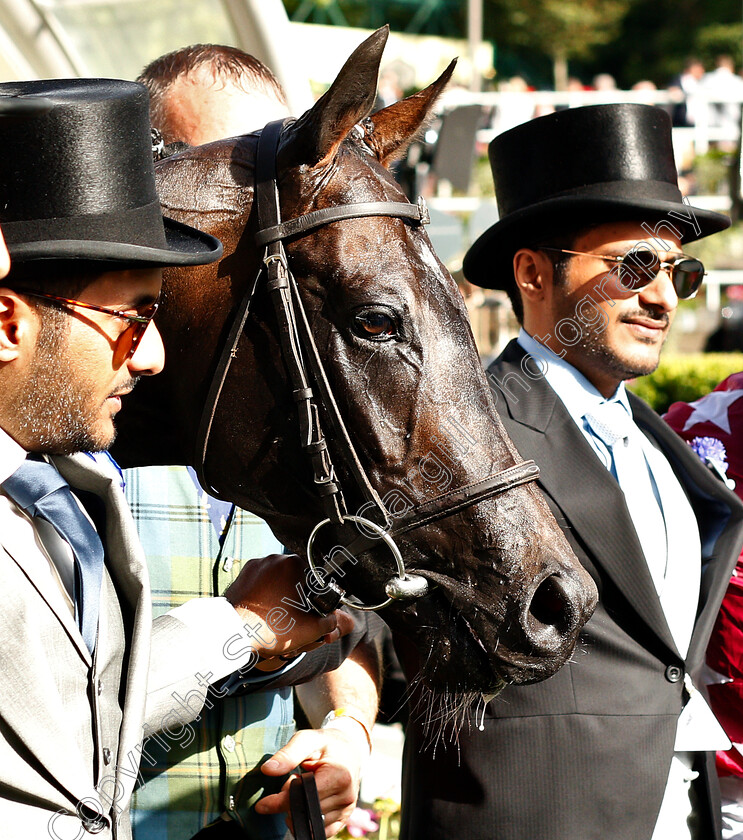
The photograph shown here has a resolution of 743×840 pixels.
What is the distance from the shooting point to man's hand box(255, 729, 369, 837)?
85.4 inches

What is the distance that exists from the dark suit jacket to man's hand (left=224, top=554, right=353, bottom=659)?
61cm

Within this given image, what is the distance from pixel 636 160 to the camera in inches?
123

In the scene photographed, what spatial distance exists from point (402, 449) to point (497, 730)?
90 cm

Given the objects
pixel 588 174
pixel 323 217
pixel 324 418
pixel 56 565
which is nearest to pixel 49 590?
pixel 56 565

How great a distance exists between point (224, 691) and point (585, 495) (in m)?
1.10

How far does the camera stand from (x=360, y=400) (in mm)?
2008

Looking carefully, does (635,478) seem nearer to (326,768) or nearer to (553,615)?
(553,615)

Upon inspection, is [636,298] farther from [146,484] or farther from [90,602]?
[90,602]

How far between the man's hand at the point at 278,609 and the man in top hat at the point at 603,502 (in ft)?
2.05

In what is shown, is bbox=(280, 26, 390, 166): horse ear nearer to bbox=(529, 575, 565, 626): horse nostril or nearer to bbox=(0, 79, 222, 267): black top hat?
bbox=(0, 79, 222, 267): black top hat

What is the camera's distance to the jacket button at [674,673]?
256 centimetres

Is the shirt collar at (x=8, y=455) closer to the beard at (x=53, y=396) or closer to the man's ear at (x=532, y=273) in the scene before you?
the beard at (x=53, y=396)


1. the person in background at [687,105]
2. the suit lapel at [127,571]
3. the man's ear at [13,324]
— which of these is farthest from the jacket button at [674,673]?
the person in background at [687,105]

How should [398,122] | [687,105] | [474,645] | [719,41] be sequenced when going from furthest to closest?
[719,41] → [687,105] → [398,122] → [474,645]
